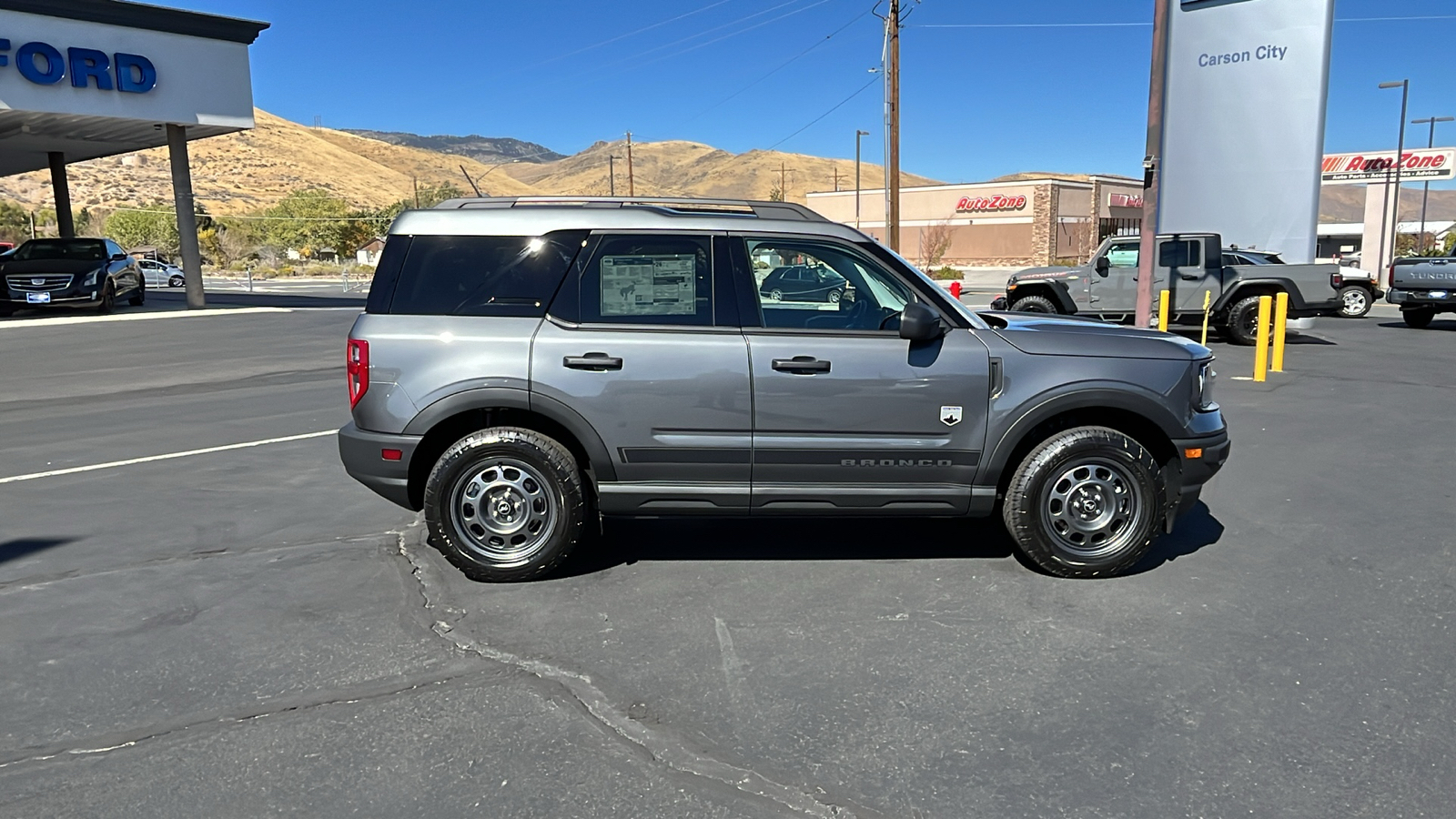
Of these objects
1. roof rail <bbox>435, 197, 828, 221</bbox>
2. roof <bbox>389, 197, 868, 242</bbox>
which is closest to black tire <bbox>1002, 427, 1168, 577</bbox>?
roof <bbox>389, 197, 868, 242</bbox>

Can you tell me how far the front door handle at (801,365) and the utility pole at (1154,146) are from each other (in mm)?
10056

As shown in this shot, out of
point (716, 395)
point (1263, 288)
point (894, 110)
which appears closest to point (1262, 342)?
point (1263, 288)

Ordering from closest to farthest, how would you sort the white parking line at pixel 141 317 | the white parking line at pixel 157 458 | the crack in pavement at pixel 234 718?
the crack in pavement at pixel 234 718 < the white parking line at pixel 157 458 < the white parking line at pixel 141 317

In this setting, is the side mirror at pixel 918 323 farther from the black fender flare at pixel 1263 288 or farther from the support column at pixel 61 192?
the support column at pixel 61 192

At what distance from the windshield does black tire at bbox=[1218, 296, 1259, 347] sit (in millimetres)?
24039

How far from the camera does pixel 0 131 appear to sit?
26.1 metres

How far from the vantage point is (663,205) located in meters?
5.23

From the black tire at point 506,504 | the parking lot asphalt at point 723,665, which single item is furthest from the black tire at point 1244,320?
the black tire at point 506,504

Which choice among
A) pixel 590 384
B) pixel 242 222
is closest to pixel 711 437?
pixel 590 384

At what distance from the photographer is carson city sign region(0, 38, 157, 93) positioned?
2175 cm

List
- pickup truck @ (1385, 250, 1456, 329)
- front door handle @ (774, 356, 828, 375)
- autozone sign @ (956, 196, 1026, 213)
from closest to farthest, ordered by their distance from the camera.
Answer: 1. front door handle @ (774, 356, 828, 375)
2. pickup truck @ (1385, 250, 1456, 329)
3. autozone sign @ (956, 196, 1026, 213)

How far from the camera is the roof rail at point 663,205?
5.05 m

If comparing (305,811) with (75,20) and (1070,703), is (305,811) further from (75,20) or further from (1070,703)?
(75,20)

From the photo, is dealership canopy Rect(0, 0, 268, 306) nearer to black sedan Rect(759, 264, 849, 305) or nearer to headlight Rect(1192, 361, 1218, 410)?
black sedan Rect(759, 264, 849, 305)
